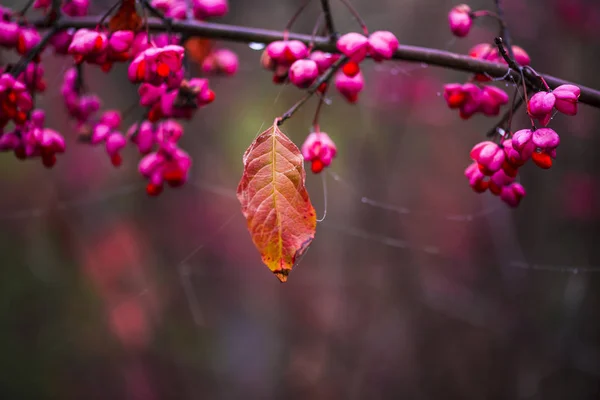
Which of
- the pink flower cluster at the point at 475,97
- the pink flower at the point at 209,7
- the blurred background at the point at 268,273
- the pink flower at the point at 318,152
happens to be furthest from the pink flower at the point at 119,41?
the blurred background at the point at 268,273

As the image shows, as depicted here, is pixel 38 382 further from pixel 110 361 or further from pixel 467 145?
pixel 467 145

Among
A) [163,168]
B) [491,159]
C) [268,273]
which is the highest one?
[491,159]

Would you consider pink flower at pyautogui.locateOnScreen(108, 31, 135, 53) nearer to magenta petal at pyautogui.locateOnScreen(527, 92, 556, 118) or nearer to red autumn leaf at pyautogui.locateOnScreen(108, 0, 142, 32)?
red autumn leaf at pyautogui.locateOnScreen(108, 0, 142, 32)

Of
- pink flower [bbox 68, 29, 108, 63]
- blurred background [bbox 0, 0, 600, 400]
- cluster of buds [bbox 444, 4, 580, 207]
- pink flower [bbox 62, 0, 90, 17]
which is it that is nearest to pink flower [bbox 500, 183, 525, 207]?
cluster of buds [bbox 444, 4, 580, 207]

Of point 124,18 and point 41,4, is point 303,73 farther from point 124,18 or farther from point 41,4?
point 41,4

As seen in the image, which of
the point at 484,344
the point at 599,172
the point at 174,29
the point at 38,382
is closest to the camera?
the point at 174,29

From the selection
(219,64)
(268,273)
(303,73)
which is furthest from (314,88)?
(268,273)

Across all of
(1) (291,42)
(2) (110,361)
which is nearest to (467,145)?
(1) (291,42)
